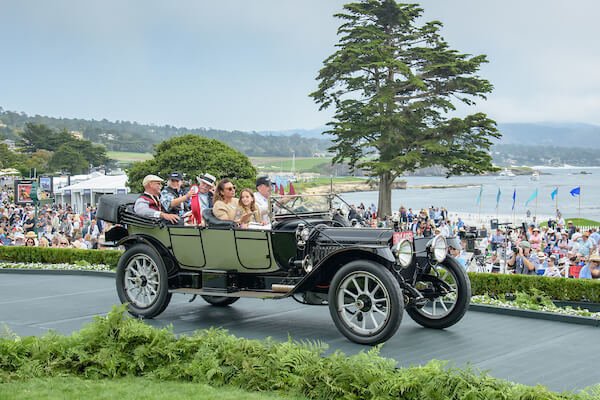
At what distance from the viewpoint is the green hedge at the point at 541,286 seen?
9.90 m

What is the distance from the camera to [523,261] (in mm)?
12484

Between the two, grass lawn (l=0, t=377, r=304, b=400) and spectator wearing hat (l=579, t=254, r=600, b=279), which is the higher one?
spectator wearing hat (l=579, t=254, r=600, b=279)

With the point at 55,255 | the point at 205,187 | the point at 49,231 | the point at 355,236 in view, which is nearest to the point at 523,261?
the point at 355,236

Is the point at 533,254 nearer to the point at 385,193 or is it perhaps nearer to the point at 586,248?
the point at 586,248

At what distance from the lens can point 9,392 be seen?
5.48 m

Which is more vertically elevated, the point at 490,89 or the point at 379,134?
the point at 490,89

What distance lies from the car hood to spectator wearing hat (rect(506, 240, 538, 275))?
5.73 m

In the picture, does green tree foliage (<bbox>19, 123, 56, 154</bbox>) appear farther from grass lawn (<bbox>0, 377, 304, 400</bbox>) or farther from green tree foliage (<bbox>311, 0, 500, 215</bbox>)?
grass lawn (<bbox>0, 377, 304, 400</bbox>)

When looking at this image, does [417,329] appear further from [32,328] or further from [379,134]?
[379,134]

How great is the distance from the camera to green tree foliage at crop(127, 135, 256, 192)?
137 ft

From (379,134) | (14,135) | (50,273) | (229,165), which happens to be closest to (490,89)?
(379,134)

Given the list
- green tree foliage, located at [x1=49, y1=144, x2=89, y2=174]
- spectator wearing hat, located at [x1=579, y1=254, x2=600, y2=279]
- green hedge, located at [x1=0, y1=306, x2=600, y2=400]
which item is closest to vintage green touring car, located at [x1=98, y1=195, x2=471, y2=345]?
green hedge, located at [x1=0, y1=306, x2=600, y2=400]

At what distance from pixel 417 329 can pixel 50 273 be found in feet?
26.7

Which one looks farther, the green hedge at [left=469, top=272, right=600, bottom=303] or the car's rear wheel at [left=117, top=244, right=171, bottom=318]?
the green hedge at [left=469, top=272, right=600, bottom=303]
